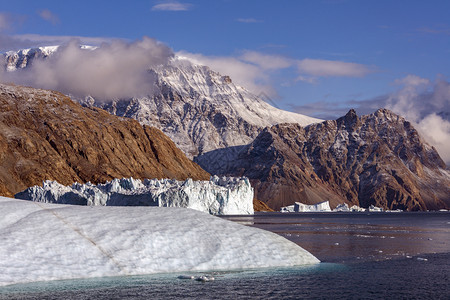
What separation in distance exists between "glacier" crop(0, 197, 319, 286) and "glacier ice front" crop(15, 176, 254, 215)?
11422cm

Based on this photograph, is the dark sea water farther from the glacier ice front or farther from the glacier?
the glacier ice front

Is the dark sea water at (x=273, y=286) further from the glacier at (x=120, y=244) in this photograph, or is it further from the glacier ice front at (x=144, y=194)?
the glacier ice front at (x=144, y=194)

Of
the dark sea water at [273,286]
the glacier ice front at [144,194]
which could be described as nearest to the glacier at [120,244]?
the dark sea water at [273,286]

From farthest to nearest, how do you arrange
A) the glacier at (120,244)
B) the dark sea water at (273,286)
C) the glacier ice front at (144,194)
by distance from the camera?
the glacier ice front at (144,194) → the glacier at (120,244) → the dark sea water at (273,286)

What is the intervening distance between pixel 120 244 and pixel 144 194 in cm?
12321

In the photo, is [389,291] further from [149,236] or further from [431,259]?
[431,259]

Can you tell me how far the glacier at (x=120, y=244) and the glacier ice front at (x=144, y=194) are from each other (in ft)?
375

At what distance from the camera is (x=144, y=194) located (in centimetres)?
15338

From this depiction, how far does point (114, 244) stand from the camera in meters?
31.5

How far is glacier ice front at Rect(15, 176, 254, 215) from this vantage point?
152 metres

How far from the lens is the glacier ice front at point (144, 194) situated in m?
152

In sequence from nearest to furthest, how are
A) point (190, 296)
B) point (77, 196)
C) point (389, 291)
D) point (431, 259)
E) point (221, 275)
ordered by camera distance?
point (190, 296)
point (389, 291)
point (221, 275)
point (431, 259)
point (77, 196)

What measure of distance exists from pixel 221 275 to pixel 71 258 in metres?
8.67

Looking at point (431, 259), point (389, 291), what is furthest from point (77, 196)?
point (389, 291)
